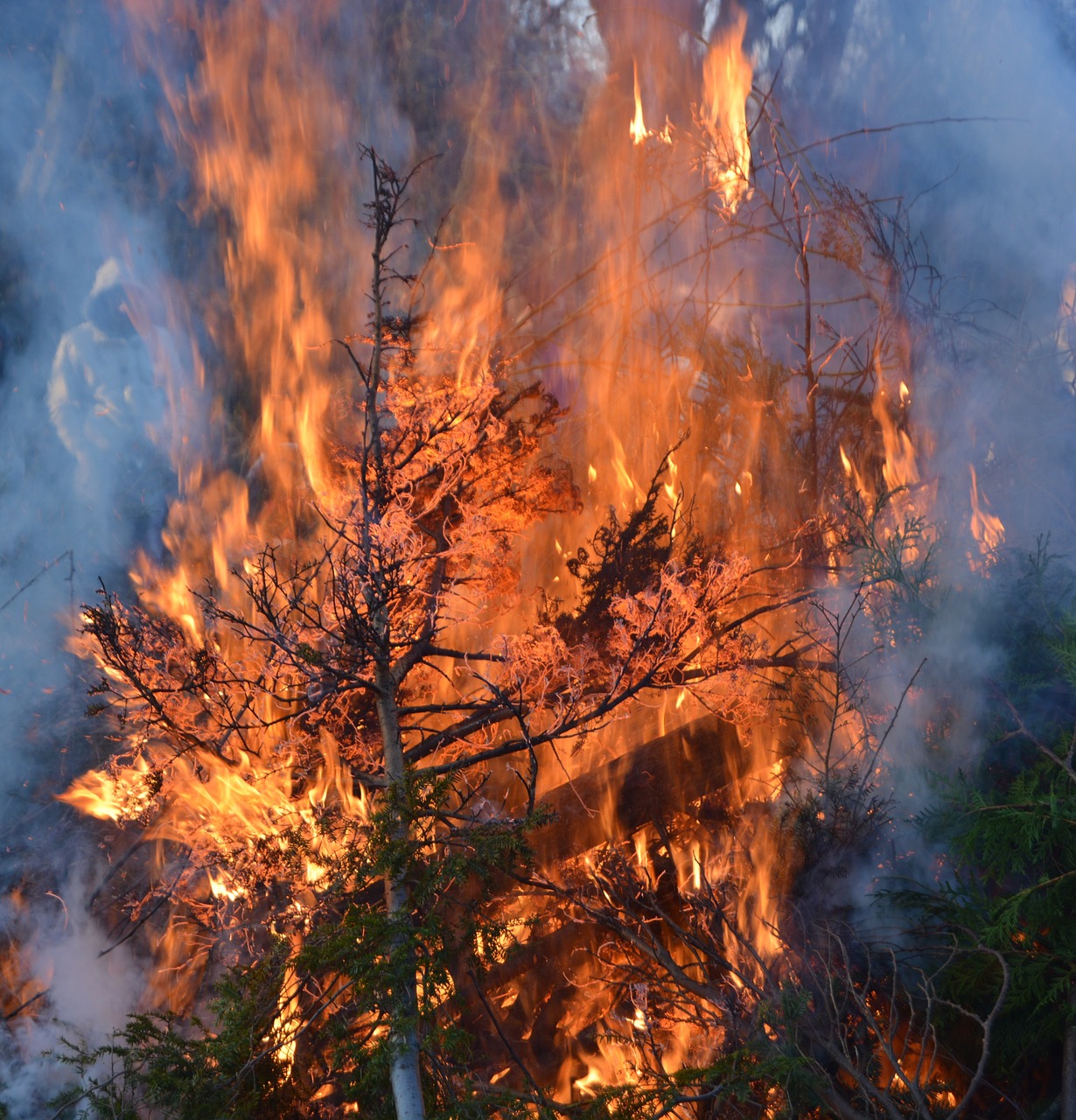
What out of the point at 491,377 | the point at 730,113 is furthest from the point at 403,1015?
the point at 730,113

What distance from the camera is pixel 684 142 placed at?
9383 millimetres

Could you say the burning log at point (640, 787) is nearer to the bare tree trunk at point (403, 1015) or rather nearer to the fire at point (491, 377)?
the fire at point (491, 377)

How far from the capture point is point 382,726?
14.8 feet

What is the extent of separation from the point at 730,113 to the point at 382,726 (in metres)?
8.07

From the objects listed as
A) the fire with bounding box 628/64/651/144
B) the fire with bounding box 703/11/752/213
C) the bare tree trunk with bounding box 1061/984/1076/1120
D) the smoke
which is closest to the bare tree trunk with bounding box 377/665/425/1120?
the bare tree trunk with bounding box 1061/984/1076/1120

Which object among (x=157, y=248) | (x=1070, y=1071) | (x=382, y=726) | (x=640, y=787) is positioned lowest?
(x=1070, y=1071)

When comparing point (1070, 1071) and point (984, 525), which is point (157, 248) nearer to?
point (984, 525)

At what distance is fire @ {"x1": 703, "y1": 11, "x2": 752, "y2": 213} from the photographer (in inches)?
336

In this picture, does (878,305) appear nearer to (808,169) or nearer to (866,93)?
(808,169)

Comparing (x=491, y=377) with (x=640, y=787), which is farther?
(x=491, y=377)

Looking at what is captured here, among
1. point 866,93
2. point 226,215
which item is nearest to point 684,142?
point 866,93

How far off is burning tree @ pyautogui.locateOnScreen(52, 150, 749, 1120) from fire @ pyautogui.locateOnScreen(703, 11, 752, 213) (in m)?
3.97

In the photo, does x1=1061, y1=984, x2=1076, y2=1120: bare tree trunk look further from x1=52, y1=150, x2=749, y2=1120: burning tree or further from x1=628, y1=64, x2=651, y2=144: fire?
x1=628, y1=64, x2=651, y2=144: fire

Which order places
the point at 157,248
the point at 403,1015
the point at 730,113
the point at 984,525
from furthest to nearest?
the point at 157,248 → the point at 730,113 → the point at 984,525 → the point at 403,1015
